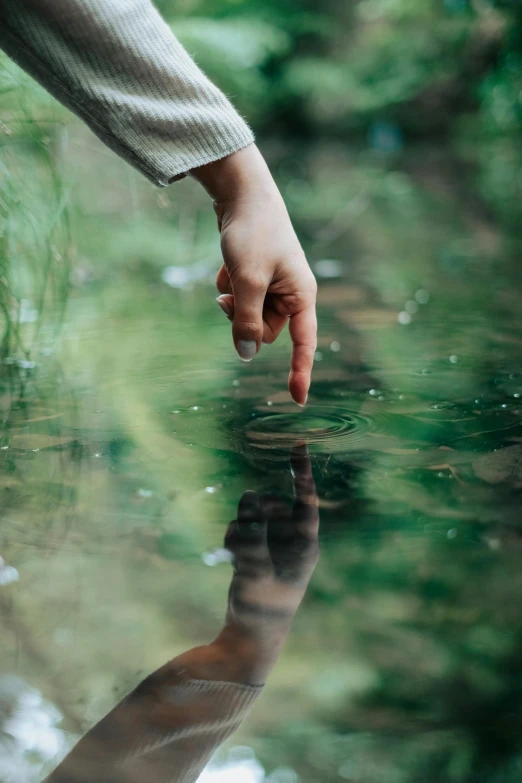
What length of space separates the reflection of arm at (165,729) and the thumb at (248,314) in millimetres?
376

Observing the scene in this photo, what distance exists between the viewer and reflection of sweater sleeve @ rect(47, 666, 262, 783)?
1.66 feet

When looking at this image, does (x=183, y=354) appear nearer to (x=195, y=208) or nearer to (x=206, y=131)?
(x=206, y=131)

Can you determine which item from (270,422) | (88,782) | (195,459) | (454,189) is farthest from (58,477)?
(454,189)

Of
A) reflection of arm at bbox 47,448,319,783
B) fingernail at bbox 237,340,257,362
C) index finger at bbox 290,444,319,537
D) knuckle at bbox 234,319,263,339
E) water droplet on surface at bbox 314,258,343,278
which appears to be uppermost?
knuckle at bbox 234,319,263,339

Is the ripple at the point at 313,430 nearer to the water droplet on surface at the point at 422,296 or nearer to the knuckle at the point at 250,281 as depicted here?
the knuckle at the point at 250,281

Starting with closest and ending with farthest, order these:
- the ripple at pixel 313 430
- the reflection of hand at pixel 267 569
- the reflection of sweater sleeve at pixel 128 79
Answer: the reflection of hand at pixel 267 569 < the reflection of sweater sleeve at pixel 128 79 < the ripple at pixel 313 430

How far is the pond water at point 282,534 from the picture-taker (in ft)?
1.80

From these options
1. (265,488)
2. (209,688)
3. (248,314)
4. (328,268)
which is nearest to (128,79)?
(248,314)

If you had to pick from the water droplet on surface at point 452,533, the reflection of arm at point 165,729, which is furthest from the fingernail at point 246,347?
the reflection of arm at point 165,729

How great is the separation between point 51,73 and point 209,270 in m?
1.60

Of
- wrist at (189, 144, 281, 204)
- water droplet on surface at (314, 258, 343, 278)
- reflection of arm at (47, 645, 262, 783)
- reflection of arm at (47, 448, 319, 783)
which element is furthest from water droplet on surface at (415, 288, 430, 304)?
reflection of arm at (47, 645, 262, 783)

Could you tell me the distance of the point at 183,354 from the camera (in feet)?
4.76

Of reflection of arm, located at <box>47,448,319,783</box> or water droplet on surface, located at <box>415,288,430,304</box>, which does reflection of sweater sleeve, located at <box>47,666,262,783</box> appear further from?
water droplet on surface, located at <box>415,288,430,304</box>

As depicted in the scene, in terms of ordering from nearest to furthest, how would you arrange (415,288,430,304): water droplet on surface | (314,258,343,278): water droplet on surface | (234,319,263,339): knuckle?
(234,319,263,339): knuckle → (415,288,430,304): water droplet on surface → (314,258,343,278): water droplet on surface
